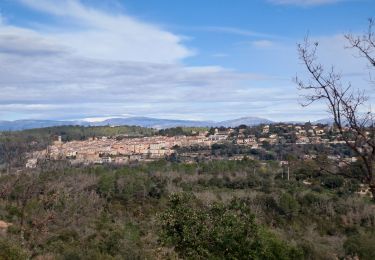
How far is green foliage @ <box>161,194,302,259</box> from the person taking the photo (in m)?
13.3

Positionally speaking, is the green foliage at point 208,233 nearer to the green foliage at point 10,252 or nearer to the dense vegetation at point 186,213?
the dense vegetation at point 186,213

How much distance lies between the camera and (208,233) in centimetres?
1349

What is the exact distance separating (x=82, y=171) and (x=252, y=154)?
25278 mm

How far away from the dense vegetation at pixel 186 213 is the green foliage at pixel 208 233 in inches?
1.1

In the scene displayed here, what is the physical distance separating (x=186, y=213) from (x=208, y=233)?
87cm

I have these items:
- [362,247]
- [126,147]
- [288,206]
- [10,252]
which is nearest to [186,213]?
[10,252]

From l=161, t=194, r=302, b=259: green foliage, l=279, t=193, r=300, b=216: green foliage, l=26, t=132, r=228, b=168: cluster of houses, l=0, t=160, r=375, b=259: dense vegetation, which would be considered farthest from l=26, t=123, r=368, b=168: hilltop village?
l=161, t=194, r=302, b=259: green foliage

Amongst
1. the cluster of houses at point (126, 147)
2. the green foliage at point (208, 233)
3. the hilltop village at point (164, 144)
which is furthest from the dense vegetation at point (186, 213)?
the cluster of houses at point (126, 147)

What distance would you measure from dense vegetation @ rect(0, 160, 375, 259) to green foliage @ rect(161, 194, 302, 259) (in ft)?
0.09

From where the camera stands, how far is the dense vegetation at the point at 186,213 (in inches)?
538

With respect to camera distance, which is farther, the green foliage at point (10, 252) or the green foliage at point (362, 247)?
the green foliage at point (362, 247)

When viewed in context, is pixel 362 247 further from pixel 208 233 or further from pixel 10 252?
pixel 10 252

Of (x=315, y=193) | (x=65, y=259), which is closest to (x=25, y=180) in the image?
(x=65, y=259)

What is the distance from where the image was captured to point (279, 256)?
16859 mm
